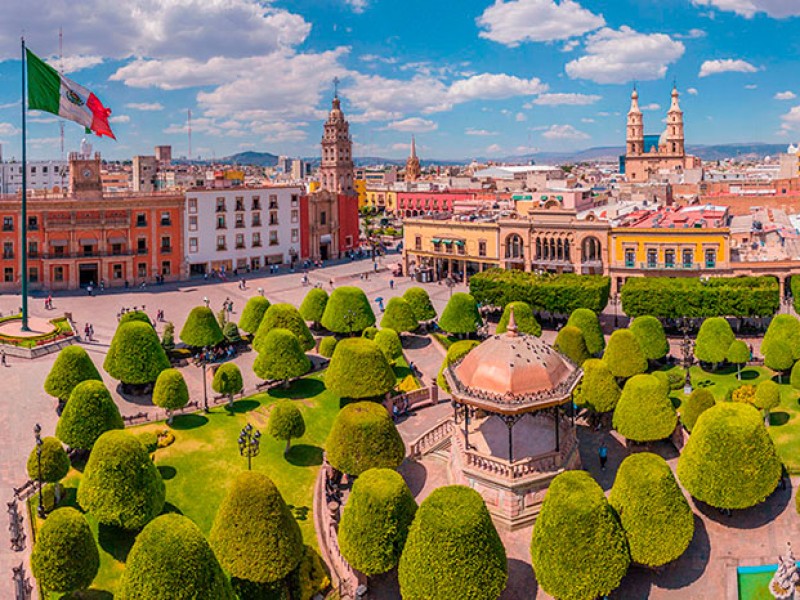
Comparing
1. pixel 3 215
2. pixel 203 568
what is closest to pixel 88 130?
pixel 3 215

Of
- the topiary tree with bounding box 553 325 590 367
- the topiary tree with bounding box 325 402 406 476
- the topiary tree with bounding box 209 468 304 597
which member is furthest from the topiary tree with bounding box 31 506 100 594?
the topiary tree with bounding box 553 325 590 367

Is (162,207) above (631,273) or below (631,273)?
above

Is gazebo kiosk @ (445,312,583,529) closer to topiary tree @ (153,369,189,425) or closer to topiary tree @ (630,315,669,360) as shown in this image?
topiary tree @ (153,369,189,425)

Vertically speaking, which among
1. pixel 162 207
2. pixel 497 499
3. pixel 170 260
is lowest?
pixel 497 499

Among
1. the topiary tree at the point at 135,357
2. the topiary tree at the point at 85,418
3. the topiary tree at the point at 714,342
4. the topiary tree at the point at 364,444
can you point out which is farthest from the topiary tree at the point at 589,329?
the topiary tree at the point at 85,418

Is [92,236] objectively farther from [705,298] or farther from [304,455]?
[705,298]

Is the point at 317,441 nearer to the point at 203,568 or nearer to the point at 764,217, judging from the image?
the point at 203,568
